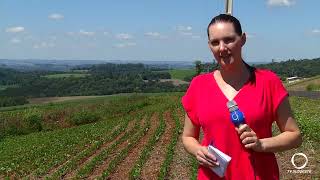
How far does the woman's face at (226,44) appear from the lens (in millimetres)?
2475

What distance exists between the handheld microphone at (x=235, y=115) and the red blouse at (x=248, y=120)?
0.06m

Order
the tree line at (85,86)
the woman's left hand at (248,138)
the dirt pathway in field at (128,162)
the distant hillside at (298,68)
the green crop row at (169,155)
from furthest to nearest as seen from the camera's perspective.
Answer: the distant hillside at (298,68), the tree line at (85,86), the dirt pathway in field at (128,162), the green crop row at (169,155), the woman's left hand at (248,138)

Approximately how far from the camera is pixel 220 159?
2.39 metres

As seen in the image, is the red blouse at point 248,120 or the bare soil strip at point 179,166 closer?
the red blouse at point 248,120

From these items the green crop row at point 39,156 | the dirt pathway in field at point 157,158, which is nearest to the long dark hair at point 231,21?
the dirt pathway in field at point 157,158

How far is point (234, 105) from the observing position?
92.2 inches

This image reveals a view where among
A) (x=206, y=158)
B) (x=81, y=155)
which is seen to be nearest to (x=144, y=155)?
(x=81, y=155)

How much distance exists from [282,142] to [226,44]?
0.58 m

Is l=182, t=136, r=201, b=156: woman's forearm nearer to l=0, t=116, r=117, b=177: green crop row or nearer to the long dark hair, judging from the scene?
the long dark hair

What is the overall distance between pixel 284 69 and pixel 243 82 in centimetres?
10696

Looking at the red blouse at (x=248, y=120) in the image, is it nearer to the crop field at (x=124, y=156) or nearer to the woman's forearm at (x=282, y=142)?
the woman's forearm at (x=282, y=142)

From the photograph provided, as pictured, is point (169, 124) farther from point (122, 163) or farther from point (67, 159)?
point (122, 163)

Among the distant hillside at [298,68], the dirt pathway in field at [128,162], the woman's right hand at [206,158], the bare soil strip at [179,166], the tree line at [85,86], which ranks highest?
the woman's right hand at [206,158]

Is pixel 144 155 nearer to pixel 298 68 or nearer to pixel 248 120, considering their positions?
pixel 248 120
